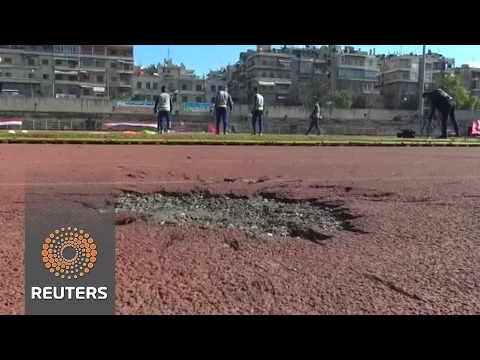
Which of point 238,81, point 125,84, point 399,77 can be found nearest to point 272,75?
point 238,81

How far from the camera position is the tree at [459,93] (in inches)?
2815

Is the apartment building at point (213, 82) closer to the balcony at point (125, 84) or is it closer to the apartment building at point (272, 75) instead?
the apartment building at point (272, 75)

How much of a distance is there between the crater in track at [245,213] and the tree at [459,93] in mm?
73949

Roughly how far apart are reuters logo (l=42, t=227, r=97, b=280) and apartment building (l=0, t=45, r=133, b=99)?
231 feet

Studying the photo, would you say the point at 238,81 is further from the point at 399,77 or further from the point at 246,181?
the point at 246,181

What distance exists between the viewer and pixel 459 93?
245 feet

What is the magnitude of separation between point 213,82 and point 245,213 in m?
81.6

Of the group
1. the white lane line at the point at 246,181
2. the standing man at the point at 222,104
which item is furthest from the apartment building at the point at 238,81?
the white lane line at the point at 246,181

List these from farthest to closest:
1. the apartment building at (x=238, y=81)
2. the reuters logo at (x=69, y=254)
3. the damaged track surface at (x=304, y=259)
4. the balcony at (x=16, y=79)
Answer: the apartment building at (x=238, y=81) → the balcony at (x=16, y=79) → the reuters logo at (x=69, y=254) → the damaged track surface at (x=304, y=259)

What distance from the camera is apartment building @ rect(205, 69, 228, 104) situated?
80.7 meters

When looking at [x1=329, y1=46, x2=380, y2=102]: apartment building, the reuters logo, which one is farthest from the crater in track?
[x1=329, y1=46, x2=380, y2=102]: apartment building

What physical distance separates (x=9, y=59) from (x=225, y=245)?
224 ft

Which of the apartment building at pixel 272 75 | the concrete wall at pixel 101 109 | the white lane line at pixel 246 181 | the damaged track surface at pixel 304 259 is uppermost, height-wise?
the apartment building at pixel 272 75
